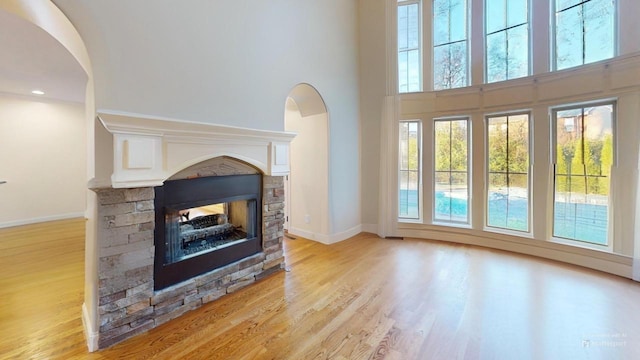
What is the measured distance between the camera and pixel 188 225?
8.77 feet

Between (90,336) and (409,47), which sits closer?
(90,336)

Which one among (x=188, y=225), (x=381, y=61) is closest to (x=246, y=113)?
(x=188, y=225)

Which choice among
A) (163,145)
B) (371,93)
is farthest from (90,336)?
(371,93)

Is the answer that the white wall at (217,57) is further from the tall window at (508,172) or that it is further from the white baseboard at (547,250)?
the tall window at (508,172)

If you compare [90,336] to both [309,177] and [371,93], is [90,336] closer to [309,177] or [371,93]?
[309,177]

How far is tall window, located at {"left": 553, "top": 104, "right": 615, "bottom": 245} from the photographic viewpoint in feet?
10.3

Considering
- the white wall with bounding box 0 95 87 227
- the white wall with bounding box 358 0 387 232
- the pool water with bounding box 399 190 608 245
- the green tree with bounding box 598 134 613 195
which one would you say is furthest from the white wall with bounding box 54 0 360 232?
the white wall with bounding box 0 95 87 227

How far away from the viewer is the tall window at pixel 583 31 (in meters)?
3.07

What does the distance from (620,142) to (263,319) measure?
4.46 m

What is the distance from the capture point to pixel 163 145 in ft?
6.72

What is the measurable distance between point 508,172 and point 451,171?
0.78 meters

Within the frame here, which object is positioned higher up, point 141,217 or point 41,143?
point 41,143

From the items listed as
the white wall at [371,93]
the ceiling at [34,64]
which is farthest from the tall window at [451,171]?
the ceiling at [34,64]

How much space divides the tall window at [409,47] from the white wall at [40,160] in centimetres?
715
